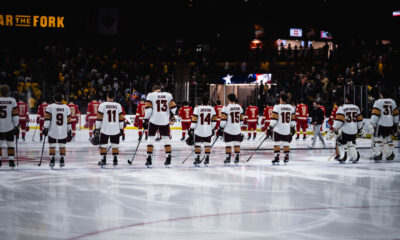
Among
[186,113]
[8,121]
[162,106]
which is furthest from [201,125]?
[186,113]

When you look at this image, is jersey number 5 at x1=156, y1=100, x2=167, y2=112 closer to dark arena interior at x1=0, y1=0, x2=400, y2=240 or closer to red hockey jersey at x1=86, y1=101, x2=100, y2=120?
dark arena interior at x1=0, y1=0, x2=400, y2=240

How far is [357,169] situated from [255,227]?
5805mm

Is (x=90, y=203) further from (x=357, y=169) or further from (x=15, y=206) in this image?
(x=357, y=169)

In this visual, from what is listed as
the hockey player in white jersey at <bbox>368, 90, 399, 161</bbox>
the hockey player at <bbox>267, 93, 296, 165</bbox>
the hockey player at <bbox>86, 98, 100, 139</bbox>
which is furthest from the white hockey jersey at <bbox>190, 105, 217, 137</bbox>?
the hockey player at <bbox>86, 98, 100, 139</bbox>

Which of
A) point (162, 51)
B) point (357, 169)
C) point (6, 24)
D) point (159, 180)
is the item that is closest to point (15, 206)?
point (159, 180)

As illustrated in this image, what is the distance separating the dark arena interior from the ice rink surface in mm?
30

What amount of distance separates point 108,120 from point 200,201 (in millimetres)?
4114

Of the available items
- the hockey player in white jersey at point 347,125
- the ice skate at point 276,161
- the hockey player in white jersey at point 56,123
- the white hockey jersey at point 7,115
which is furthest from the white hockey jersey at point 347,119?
the white hockey jersey at point 7,115

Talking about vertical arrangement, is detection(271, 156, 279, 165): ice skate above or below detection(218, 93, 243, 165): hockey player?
below

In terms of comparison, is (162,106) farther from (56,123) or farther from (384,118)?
(384,118)

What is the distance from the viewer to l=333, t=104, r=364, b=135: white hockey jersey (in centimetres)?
1095

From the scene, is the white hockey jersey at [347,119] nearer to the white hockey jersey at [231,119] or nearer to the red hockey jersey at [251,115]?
the white hockey jersey at [231,119]

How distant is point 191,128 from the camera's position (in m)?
10.6

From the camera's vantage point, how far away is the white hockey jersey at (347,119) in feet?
35.9
